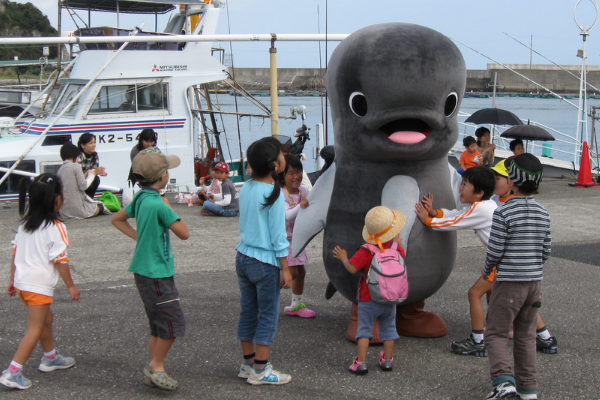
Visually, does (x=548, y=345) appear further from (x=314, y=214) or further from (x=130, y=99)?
(x=130, y=99)

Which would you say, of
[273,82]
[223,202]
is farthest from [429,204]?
[273,82]

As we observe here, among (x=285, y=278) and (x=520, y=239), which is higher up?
(x=520, y=239)

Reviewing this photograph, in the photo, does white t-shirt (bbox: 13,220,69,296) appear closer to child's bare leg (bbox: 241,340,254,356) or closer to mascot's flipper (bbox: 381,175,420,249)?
child's bare leg (bbox: 241,340,254,356)

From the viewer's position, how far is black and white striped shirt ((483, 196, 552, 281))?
3684 millimetres

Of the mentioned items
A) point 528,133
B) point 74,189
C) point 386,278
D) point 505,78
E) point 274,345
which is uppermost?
point 505,78

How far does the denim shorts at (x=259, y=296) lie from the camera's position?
3.84 m

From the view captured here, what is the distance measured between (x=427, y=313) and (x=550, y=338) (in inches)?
32.6

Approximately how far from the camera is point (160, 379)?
376 centimetres

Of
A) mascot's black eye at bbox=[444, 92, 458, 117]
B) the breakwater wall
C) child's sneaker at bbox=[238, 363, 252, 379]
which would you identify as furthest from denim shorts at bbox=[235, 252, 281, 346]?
the breakwater wall

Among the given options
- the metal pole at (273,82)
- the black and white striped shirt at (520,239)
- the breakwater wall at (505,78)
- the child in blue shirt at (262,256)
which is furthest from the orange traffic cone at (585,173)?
the breakwater wall at (505,78)

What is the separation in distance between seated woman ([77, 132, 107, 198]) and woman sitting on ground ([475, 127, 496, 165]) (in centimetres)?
571

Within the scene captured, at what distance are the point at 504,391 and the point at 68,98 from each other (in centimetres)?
947

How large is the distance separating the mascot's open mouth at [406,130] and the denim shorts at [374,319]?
103cm

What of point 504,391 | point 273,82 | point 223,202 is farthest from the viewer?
point 273,82
